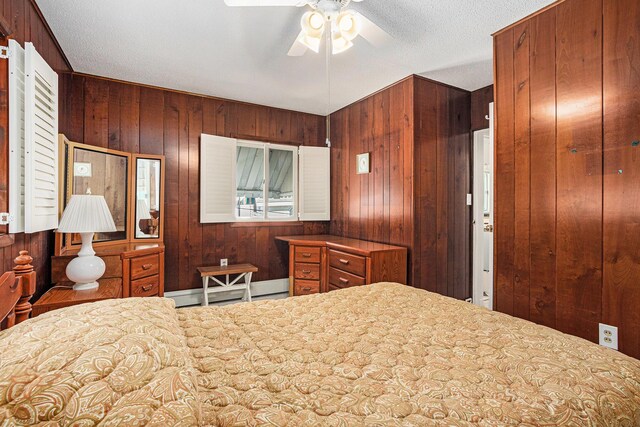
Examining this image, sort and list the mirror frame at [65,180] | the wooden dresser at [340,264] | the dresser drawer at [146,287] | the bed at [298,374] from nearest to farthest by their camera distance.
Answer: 1. the bed at [298,374]
2. the mirror frame at [65,180]
3. the dresser drawer at [146,287]
4. the wooden dresser at [340,264]

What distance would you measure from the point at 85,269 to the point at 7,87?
46.2 inches

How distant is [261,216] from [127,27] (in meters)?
2.43

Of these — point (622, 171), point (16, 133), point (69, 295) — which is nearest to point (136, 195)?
point (69, 295)

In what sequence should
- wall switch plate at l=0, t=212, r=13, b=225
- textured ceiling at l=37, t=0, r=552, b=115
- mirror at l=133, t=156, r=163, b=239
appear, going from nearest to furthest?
wall switch plate at l=0, t=212, r=13, b=225 < textured ceiling at l=37, t=0, r=552, b=115 < mirror at l=133, t=156, r=163, b=239

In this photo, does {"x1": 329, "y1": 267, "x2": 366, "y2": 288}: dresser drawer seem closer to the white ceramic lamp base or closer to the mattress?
the mattress

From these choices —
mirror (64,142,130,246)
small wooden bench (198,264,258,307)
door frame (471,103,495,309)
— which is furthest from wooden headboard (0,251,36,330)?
door frame (471,103,495,309)

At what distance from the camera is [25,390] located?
0.67 meters

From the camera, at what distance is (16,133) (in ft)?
5.71

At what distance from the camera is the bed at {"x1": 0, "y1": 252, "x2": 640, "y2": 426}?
70 centimetres

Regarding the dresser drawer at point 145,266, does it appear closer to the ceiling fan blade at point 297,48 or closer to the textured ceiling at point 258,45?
the textured ceiling at point 258,45

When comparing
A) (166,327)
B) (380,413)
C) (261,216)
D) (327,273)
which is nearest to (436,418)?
(380,413)

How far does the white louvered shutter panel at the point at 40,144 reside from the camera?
1.84 m

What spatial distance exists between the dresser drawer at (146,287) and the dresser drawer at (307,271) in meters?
1.46

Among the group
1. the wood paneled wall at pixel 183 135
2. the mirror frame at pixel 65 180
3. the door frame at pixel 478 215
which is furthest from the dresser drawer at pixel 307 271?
the mirror frame at pixel 65 180
